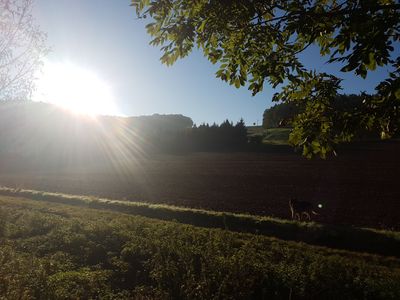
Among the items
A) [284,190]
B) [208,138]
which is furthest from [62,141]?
[284,190]

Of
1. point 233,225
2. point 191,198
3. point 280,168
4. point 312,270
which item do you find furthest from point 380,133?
point 280,168

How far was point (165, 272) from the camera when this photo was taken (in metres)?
8.98

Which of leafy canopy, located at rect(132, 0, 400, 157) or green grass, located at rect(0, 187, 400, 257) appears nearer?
leafy canopy, located at rect(132, 0, 400, 157)

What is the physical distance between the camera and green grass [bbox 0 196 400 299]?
8.12m

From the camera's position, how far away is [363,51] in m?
5.10

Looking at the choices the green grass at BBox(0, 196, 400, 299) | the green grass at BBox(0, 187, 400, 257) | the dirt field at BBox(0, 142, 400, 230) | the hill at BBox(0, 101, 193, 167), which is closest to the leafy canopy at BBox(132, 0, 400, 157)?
the green grass at BBox(0, 196, 400, 299)

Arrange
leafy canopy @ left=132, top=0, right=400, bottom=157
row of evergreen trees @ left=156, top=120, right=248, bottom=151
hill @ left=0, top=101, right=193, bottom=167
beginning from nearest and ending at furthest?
1. leafy canopy @ left=132, top=0, right=400, bottom=157
2. hill @ left=0, top=101, right=193, bottom=167
3. row of evergreen trees @ left=156, top=120, right=248, bottom=151

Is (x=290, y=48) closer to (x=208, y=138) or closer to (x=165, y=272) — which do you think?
(x=165, y=272)

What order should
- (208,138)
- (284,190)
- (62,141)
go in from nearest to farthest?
(284,190) < (62,141) < (208,138)

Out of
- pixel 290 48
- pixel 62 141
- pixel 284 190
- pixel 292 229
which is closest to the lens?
pixel 290 48

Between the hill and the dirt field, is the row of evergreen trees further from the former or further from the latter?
the dirt field

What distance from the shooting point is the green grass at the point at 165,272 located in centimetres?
812

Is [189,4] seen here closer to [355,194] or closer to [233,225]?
[233,225]

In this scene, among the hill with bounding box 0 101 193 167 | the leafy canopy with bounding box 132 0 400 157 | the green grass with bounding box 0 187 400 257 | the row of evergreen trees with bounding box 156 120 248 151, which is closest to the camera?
the leafy canopy with bounding box 132 0 400 157
